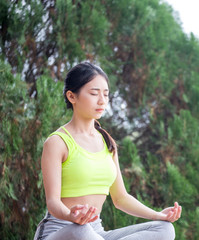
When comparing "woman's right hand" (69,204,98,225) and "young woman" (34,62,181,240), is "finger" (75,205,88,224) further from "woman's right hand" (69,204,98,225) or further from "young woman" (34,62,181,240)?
"young woman" (34,62,181,240)

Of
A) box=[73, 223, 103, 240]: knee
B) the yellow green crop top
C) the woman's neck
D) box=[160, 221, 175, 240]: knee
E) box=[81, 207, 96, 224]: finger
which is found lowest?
box=[160, 221, 175, 240]: knee

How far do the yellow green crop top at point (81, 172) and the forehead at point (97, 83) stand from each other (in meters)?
0.25

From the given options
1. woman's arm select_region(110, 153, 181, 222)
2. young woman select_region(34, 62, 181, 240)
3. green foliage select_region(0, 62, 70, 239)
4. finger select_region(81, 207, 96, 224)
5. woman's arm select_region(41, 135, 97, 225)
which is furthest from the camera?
green foliage select_region(0, 62, 70, 239)

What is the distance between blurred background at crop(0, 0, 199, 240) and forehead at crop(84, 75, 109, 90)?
892 mm

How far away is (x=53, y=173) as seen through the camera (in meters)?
1.61

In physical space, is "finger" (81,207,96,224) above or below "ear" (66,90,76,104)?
below

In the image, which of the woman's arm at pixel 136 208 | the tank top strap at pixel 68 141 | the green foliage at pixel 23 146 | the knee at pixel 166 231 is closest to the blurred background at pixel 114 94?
the green foliage at pixel 23 146

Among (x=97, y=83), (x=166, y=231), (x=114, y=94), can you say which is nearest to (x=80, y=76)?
(x=97, y=83)

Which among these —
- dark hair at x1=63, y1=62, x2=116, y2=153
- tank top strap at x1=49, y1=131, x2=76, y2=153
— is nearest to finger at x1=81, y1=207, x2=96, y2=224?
tank top strap at x1=49, y1=131, x2=76, y2=153

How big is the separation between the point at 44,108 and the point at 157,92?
1.67 m

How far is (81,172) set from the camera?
1685 millimetres

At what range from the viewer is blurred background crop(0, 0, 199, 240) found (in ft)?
8.47

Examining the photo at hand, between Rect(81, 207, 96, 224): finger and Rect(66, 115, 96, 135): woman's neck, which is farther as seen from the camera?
Rect(66, 115, 96, 135): woman's neck

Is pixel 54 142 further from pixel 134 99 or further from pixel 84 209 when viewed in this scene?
pixel 134 99
